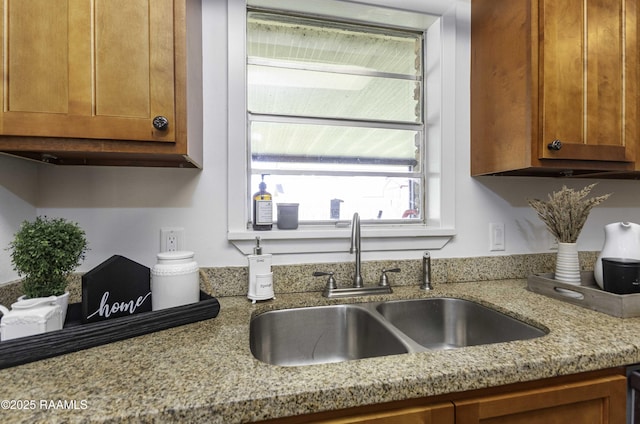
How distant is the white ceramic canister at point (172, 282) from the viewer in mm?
879

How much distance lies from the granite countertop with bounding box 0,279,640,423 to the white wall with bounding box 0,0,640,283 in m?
0.44

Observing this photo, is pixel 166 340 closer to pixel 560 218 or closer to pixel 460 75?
pixel 560 218

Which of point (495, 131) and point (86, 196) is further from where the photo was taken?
point (495, 131)

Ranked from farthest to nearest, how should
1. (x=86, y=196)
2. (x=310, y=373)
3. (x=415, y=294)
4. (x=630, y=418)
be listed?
(x=415, y=294) → (x=86, y=196) → (x=630, y=418) → (x=310, y=373)

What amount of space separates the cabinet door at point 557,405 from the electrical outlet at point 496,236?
2.54 ft

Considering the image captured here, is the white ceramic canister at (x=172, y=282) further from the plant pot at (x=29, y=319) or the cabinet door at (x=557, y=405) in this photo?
the cabinet door at (x=557, y=405)

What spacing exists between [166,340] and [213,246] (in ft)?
1.48

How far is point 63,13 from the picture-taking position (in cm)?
76

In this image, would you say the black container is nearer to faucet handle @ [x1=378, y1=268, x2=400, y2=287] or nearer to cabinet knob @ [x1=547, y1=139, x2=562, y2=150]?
cabinet knob @ [x1=547, y1=139, x2=562, y2=150]

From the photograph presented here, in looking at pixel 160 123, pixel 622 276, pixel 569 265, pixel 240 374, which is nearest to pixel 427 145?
pixel 569 265

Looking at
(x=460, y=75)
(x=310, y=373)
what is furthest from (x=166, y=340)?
(x=460, y=75)

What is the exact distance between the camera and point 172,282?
0.88 meters

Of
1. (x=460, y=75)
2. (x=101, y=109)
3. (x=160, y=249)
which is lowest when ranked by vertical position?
(x=160, y=249)

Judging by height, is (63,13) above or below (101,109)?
above
